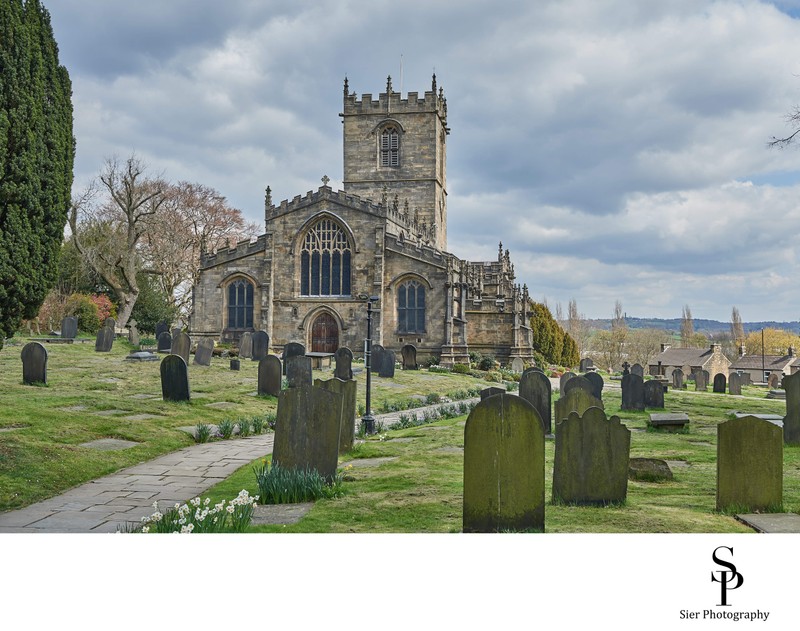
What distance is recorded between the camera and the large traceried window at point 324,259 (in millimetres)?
35375

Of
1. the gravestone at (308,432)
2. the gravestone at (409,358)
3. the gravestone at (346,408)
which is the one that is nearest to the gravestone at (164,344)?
the gravestone at (409,358)

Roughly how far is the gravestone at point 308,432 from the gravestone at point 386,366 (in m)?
17.3

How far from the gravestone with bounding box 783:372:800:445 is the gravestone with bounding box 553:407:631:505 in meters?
4.83

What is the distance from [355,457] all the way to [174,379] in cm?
614

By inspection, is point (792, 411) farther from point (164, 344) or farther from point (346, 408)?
point (164, 344)

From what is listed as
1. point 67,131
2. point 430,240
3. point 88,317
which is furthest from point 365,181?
point 67,131

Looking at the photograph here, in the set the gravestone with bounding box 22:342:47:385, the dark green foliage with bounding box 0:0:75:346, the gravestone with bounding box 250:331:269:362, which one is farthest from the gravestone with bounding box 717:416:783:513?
the gravestone with bounding box 250:331:269:362

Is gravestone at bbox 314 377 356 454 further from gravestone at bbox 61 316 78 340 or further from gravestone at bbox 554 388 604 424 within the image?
gravestone at bbox 61 316 78 340

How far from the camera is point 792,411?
9930 millimetres

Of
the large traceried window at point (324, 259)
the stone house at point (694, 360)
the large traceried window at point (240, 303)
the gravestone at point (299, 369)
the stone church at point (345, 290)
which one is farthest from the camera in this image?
the stone house at point (694, 360)

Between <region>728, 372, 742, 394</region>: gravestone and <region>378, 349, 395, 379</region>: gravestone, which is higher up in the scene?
<region>378, 349, 395, 379</region>: gravestone

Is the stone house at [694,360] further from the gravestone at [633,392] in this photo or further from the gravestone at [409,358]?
the gravestone at [633,392]

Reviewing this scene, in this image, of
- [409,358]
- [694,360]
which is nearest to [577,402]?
[409,358]

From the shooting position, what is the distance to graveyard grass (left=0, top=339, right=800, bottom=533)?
570 cm
